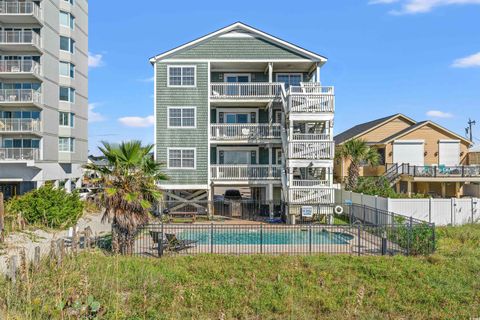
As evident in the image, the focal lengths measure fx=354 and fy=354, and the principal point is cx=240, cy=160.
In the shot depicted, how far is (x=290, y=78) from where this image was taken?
2805 cm

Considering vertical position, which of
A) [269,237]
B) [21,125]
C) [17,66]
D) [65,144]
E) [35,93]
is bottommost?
[269,237]

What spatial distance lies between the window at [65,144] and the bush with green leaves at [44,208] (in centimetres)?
1671

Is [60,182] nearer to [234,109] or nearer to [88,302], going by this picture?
[234,109]

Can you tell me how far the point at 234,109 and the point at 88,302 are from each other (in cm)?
2181

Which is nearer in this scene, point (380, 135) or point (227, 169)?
point (227, 169)

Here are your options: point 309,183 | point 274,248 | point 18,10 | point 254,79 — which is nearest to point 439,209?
point 309,183

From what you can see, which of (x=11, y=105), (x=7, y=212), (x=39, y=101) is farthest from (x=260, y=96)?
(x=11, y=105)

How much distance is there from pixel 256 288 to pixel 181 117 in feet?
58.0

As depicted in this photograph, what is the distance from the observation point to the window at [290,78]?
28.0 metres

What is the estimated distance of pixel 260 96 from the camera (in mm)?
25781

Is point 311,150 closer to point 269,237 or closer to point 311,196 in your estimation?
point 311,196

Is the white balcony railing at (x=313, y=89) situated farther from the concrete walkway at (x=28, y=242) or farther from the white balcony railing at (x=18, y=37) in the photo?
the white balcony railing at (x=18, y=37)

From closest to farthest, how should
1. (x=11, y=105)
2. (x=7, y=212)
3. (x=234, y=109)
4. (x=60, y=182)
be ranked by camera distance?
(x=7, y=212), (x=234, y=109), (x=11, y=105), (x=60, y=182)

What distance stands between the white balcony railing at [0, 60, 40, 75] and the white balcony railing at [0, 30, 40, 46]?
1691 millimetres
